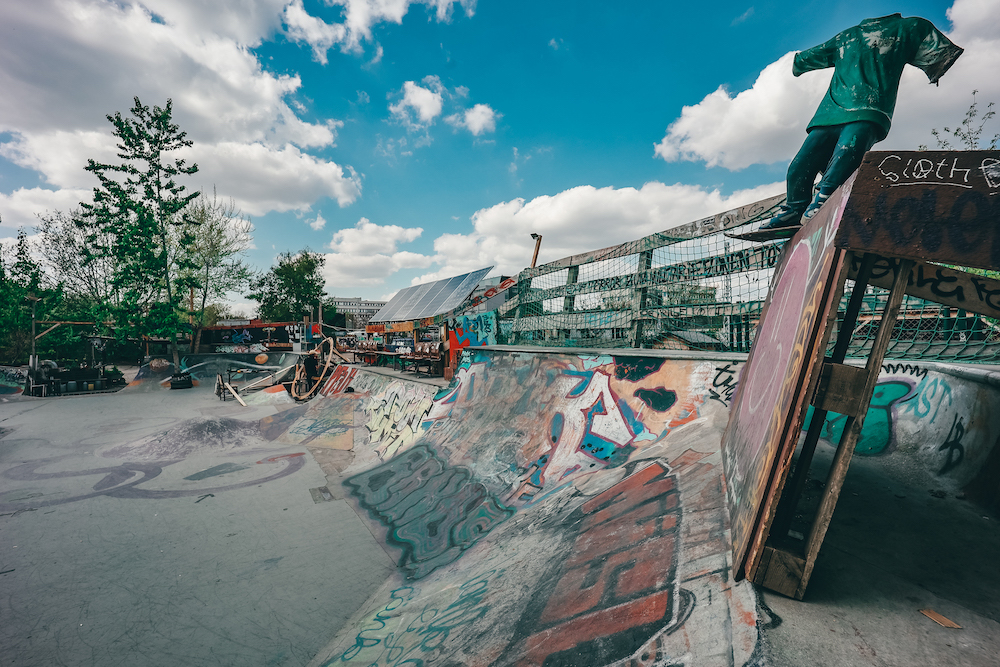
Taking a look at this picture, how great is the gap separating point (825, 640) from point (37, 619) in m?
7.73

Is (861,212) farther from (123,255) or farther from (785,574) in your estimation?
(123,255)

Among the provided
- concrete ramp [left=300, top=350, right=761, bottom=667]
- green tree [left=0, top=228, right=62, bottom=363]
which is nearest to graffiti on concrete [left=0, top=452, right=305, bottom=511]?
concrete ramp [left=300, top=350, right=761, bottom=667]

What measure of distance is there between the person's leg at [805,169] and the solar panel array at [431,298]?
1551 cm

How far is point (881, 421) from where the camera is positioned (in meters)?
3.74

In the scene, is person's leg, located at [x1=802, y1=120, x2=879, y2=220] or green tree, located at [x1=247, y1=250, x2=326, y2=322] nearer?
person's leg, located at [x1=802, y1=120, x2=879, y2=220]

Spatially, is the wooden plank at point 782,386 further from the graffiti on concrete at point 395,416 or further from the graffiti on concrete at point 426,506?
the graffiti on concrete at point 395,416

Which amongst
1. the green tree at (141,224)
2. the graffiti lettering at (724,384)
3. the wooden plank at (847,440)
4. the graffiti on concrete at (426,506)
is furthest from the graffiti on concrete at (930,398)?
the green tree at (141,224)

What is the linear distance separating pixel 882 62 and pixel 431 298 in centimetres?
2322

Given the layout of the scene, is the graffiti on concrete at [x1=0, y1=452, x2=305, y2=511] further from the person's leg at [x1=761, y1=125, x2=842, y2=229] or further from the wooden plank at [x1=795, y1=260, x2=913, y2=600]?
the person's leg at [x1=761, y1=125, x2=842, y2=229]

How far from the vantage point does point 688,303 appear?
608 cm

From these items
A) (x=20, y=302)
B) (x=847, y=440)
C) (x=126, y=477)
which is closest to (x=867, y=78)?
(x=847, y=440)

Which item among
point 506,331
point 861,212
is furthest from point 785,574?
point 506,331

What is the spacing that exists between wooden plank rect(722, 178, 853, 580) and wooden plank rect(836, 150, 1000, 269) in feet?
0.30

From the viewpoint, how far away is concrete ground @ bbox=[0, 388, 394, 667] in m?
4.32
